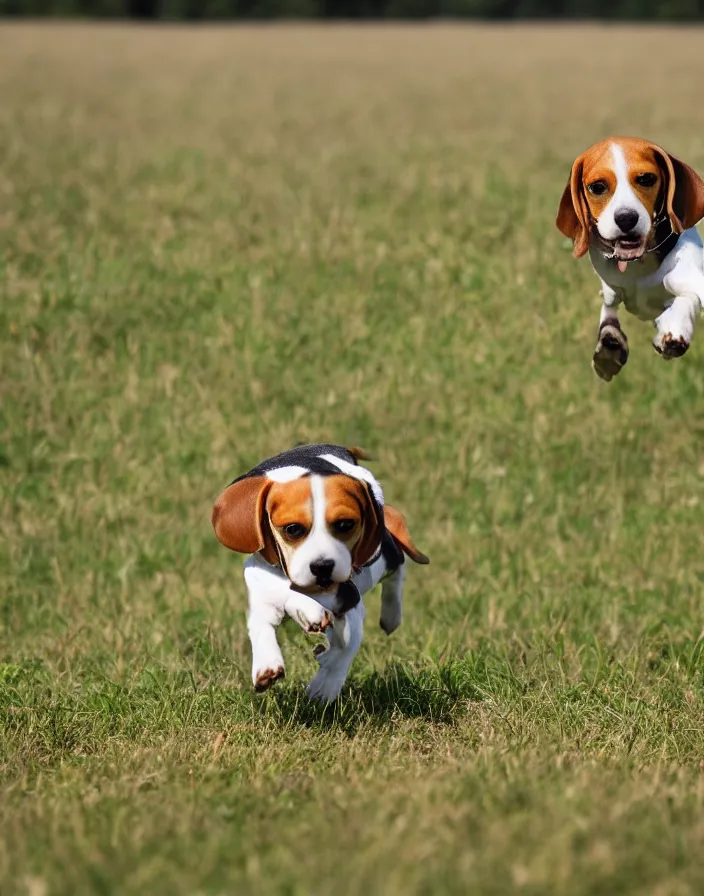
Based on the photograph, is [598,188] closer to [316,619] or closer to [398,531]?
[398,531]

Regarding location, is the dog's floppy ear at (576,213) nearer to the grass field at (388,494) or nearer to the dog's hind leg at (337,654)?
the dog's hind leg at (337,654)

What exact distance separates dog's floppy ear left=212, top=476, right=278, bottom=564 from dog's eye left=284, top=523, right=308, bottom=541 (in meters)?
0.17

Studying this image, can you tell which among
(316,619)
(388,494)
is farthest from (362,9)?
(316,619)

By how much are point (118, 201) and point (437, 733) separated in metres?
9.84

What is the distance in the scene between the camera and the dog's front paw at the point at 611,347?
5129 mm

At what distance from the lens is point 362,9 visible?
71.1m

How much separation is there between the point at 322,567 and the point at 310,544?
0.10m

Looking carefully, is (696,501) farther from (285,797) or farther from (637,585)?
(285,797)

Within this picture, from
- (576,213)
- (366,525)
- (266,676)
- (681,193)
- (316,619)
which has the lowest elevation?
(266,676)

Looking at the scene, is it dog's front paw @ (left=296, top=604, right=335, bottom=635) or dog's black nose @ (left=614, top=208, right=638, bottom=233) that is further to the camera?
dog's front paw @ (left=296, top=604, right=335, bottom=635)

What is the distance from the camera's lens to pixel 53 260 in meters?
12.7

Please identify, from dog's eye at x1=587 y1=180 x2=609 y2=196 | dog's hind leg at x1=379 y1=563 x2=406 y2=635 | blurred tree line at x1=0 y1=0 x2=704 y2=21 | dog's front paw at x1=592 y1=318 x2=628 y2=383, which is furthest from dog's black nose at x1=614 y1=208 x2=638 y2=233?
blurred tree line at x1=0 y1=0 x2=704 y2=21

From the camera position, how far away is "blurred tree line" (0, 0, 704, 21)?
6762 centimetres

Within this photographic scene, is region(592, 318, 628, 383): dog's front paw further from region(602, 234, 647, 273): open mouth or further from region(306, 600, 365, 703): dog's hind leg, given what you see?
region(306, 600, 365, 703): dog's hind leg
